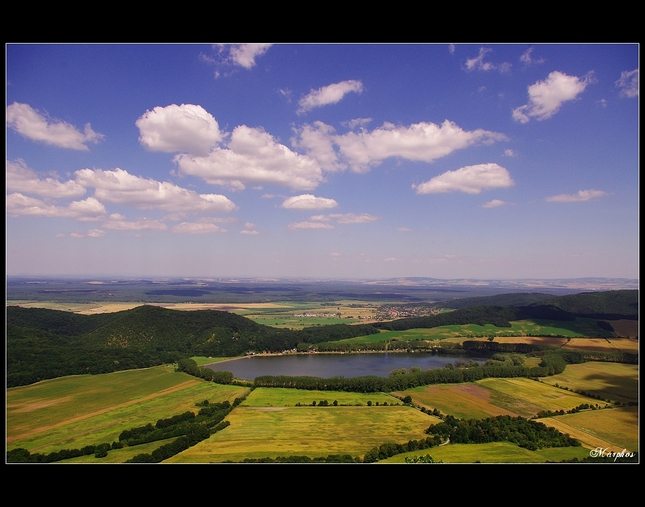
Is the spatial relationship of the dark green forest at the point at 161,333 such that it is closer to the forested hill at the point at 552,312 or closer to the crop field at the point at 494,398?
the forested hill at the point at 552,312

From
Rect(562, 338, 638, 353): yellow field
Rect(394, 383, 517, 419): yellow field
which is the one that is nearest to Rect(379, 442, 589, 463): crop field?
Rect(394, 383, 517, 419): yellow field

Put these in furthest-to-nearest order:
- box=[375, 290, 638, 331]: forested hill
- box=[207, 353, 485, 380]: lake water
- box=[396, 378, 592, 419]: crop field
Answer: box=[375, 290, 638, 331]: forested hill < box=[207, 353, 485, 380]: lake water < box=[396, 378, 592, 419]: crop field

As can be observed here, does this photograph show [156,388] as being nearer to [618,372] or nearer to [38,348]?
[38,348]

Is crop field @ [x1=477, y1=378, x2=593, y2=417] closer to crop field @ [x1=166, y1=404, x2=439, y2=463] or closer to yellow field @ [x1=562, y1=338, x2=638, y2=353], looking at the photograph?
crop field @ [x1=166, y1=404, x2=439, y2=463]

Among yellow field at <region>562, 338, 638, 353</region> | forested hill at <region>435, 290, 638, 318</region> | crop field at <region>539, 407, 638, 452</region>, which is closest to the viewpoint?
crop field at <region>539, 407, 638, 452</region>

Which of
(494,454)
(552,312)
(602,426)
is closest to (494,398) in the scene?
(602,426)

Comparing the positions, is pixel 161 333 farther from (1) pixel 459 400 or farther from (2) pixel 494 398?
(2) pixel 494 398
